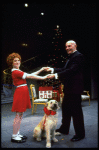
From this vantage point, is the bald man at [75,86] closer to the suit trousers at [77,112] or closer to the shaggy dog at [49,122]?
the suit trousers at [77,112]

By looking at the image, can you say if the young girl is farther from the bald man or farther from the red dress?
the bald man

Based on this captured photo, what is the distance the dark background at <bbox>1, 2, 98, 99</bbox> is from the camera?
526 cm

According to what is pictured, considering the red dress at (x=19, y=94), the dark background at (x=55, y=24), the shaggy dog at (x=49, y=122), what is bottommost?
the shaggy dog at (x=49, y=122)

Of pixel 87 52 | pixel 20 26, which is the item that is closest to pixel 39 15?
pixel 20 26

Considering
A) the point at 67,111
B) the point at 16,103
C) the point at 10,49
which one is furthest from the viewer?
the point at 10,49

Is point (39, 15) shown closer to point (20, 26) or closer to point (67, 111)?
point (20, 26)

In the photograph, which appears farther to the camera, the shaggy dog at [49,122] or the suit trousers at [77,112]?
the suit trousers at [77,112]

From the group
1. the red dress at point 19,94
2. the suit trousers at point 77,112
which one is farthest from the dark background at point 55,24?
the red dress at point 19,94

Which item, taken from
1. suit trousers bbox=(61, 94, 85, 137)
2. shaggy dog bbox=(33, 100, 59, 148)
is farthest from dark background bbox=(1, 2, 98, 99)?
shaggy dog bbox=(33, 100, 59, 148)

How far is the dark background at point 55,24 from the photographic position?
526 centimetres

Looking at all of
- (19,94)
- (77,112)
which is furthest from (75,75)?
(19,94)

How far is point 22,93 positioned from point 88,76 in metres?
6.50

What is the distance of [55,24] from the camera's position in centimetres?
711

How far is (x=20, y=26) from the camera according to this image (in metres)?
7.30
